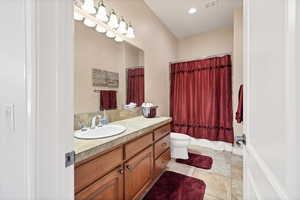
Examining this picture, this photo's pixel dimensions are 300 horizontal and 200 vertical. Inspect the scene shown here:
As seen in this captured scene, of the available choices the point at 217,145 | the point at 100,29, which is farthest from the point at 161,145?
the point at 217,145

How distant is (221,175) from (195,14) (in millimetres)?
2823

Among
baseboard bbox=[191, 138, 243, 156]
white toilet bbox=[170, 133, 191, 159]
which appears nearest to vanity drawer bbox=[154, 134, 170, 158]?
white toilet bbox=[170, 133, 191, 159]

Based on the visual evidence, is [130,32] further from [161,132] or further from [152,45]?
[161,132]

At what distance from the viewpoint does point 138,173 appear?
1331 millimetres

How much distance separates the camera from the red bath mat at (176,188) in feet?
4.91

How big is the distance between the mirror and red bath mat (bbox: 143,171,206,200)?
1.12 meters

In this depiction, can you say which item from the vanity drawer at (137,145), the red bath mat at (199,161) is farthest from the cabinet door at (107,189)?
the red bath mat at (199,161)

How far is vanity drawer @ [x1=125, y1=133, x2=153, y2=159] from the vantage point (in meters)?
1.17

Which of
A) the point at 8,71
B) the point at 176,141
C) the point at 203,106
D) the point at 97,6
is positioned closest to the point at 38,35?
the point at 8,71

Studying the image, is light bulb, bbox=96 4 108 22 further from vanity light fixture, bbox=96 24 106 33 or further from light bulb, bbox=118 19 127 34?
light bulb, bbox=118 19 127 34

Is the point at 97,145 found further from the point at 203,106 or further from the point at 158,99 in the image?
the point at 203,106

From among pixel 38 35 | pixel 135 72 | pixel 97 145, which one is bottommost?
pixel 97 145

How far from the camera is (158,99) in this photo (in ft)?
9.27
